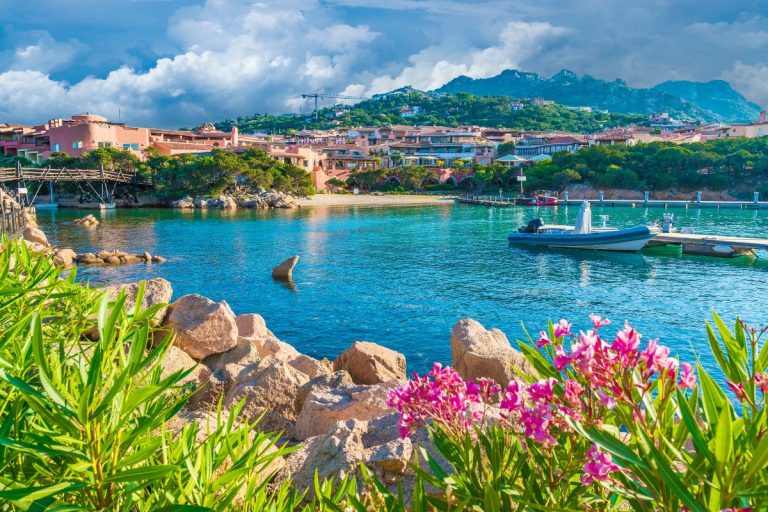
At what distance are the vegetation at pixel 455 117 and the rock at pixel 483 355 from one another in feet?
438

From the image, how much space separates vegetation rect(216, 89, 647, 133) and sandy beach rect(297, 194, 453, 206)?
74242mm

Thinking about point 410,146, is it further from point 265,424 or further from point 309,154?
point 265,424

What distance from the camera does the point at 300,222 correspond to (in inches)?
1774

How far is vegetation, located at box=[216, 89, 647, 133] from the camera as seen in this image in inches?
5748

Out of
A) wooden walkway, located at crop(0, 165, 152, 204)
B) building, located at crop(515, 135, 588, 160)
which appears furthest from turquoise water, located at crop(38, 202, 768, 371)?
building, located at crop(515, 135, 588, 160)

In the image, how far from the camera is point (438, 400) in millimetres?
2494

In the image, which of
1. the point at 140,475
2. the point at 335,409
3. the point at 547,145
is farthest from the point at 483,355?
the point at 547,145

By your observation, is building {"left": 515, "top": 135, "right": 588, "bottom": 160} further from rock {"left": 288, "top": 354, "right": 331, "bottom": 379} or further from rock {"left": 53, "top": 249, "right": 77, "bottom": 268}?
rock {"left": 288, "top": 354, "right": 331, "bottom": 379}

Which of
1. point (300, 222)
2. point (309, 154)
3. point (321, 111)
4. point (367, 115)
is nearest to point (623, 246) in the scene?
point (300, 222)

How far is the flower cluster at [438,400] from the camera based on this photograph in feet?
8.14

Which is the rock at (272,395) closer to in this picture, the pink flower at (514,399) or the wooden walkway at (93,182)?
the pink flower at (514,399)

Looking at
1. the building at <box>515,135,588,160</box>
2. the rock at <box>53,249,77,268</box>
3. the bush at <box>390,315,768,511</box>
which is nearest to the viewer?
the bush at <box>390,315,768,511</box>

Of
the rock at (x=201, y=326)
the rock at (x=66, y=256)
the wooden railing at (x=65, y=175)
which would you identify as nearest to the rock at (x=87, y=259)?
the rock at (x=66, y=256)

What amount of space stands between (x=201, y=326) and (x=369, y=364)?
263cm
